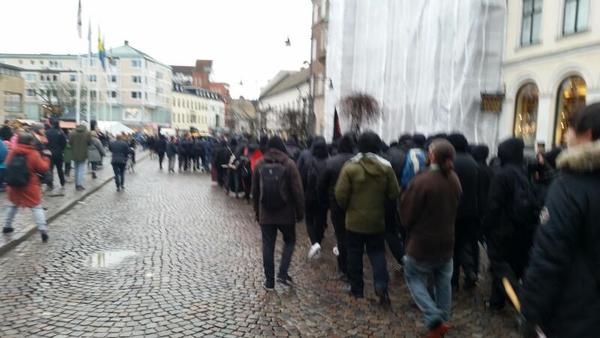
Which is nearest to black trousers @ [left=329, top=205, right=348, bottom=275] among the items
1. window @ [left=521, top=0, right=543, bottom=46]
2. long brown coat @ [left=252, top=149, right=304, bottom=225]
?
long brown coat @ [left=252, top=149, right=304, bottom=225]

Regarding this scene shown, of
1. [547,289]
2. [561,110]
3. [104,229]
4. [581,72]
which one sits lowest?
[104,229]

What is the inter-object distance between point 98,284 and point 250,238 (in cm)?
339

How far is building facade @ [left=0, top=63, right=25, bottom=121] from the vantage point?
48.2 meters

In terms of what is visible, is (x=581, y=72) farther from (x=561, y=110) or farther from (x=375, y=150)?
(x=375, y=150)

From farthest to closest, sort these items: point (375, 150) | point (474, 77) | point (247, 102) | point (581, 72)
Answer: point (247, 102) → point (474, 77) → point (581, 72) → point (375, 150)

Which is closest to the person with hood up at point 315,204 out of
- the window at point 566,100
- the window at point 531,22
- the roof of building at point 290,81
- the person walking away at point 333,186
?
the person walking away at point 333,186

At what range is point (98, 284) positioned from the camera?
6113mm

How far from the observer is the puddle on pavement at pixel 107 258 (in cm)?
703

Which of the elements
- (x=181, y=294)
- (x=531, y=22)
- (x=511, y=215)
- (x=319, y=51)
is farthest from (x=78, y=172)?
(x=319, y=51)

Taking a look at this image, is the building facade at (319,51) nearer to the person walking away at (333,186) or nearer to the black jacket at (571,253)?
the person walking away at (333,186)

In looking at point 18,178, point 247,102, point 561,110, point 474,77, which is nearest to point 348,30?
point 474,77

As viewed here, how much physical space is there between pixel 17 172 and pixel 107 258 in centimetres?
217

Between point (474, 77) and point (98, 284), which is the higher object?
point (474, 77)

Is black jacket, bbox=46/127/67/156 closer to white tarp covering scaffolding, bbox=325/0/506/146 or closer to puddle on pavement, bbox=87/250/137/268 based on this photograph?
puddle on pavement, bbox=87/250/137/268
